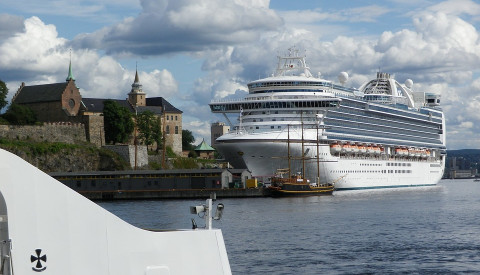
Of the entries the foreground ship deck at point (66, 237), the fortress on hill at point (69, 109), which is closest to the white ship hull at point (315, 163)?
the fortress on hill at point (69, 109)

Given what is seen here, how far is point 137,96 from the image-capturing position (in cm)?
14750

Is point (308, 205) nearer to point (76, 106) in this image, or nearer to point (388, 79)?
point (388, 79)

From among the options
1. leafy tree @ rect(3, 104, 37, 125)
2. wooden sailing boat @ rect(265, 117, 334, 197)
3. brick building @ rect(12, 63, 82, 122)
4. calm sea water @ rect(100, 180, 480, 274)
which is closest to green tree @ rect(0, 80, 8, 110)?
leafy tree @ rect(3, 104, 37, 125)

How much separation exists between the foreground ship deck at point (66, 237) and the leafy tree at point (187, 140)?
143949 millimetres

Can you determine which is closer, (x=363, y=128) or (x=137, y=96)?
(x=363, y=128)

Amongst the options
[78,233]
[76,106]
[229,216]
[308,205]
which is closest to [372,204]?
[308,205]

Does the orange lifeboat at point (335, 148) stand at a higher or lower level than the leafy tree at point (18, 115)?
lower

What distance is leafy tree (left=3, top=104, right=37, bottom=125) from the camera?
9788cm

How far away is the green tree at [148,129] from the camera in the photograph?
110 meters

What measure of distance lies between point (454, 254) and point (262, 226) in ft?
44.6

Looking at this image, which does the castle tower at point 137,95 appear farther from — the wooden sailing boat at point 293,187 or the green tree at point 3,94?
the wooden sailing boat at point 293,187

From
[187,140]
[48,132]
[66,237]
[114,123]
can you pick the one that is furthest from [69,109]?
[66,237]

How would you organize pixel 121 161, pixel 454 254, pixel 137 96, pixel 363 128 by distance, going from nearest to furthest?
1. pixel 454 254
2. pixel 363 128
3. pixel 121 161
4. pixel 137 96

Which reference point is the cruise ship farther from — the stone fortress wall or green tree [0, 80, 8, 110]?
green tree [0, 80, 8, 110]
